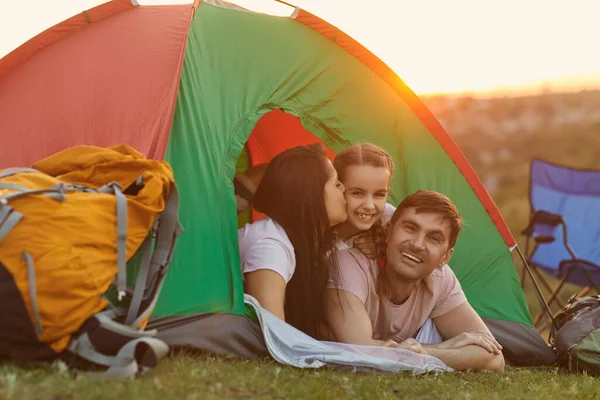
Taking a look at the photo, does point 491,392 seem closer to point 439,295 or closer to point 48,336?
point 439,295

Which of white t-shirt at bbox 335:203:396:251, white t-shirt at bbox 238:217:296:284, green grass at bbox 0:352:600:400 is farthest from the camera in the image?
white t-shirt at bbox 335:203:396:251

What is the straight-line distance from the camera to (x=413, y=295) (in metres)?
4.54

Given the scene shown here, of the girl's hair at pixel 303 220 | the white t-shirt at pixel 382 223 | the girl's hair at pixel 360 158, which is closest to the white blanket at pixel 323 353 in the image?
the girl's hair at pixel 303 220

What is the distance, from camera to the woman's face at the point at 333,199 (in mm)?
4402

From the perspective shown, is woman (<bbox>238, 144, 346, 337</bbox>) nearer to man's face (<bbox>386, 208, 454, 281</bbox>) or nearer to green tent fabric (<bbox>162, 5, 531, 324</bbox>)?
green tent fabric (<bbox>162, 5, 531, 324</bbox>)

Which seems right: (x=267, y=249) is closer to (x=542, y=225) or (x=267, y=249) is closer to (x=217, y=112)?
(x=217, y=112)

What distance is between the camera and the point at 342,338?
4176 millimetres

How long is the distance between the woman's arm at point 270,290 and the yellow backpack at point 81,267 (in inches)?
Answer: 29.2

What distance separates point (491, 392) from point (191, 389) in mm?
1484

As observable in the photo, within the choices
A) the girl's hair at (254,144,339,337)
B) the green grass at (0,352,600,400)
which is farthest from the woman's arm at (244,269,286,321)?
the green grass at (0,352,600,400)

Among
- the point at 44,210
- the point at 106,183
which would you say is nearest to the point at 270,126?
the point at 106,183

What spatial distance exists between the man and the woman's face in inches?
7.3

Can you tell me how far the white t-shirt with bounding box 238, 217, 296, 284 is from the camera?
13.5 ft

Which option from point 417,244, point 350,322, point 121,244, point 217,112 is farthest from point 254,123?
point 121,244
